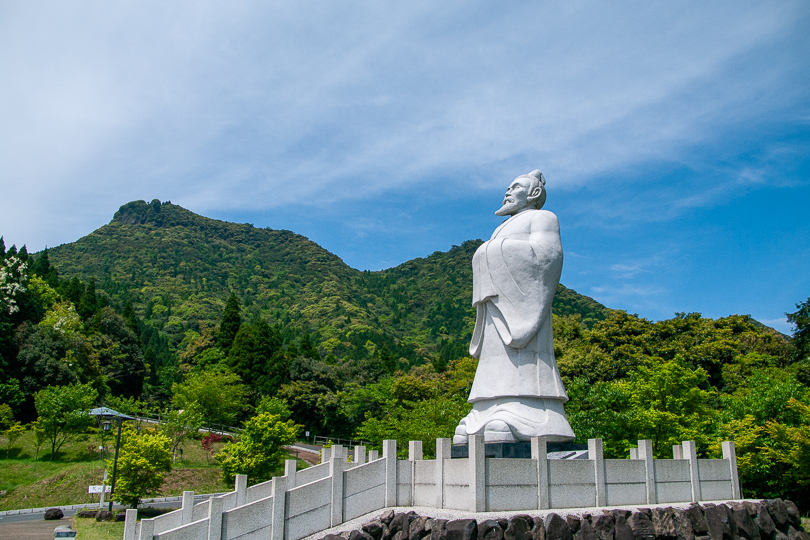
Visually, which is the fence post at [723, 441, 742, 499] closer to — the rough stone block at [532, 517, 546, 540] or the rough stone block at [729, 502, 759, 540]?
the rough stone block at [729, 502, 759, 540]

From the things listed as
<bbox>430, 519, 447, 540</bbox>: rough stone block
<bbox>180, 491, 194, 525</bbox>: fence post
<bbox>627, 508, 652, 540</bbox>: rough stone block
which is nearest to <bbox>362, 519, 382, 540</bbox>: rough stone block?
<bbox>430, 519, 447, 540</bbox>: rough stone block

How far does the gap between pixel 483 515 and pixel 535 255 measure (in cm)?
566

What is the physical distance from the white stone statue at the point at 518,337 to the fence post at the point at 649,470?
4.63 feet

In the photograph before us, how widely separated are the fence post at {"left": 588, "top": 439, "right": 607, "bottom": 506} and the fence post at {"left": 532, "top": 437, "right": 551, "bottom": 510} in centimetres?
111

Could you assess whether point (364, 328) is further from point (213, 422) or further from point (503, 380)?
point (503, 380)

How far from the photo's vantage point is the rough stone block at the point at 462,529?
32.1ft

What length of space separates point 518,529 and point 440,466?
182cm

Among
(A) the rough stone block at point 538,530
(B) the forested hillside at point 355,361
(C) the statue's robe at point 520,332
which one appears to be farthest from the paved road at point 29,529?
(A) the rough stone block at point 538,530

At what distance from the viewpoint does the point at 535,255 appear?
13.6m

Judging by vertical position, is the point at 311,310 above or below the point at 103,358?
above

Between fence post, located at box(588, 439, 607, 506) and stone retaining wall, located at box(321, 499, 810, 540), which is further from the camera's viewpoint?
fence post, located at box(588, 439, 607, 506)

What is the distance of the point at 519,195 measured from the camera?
14.9m

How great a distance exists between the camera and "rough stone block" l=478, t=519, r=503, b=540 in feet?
32.2

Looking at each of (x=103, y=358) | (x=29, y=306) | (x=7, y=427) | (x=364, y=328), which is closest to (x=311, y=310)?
(x=364, y=328)
